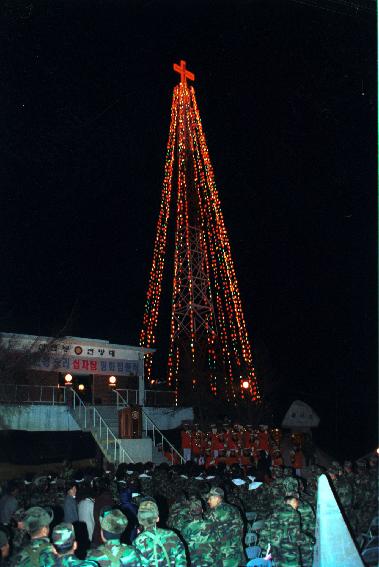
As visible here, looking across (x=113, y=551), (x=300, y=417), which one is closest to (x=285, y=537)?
(x=113, y=551)

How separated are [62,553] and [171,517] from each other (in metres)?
2.83

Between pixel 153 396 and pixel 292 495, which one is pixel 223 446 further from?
pixel 292 495

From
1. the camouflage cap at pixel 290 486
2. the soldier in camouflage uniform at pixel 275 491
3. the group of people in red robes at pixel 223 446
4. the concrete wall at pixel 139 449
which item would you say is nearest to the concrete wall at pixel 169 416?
the group of people in red robes at pixel 223 446

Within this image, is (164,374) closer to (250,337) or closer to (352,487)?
(250,337)

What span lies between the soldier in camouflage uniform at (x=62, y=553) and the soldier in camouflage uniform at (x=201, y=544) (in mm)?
1780

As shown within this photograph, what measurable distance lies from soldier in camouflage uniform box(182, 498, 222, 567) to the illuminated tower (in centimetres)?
2547

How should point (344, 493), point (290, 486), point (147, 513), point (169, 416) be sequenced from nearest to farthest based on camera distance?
point (147, 513), point (290, 486), point (344, 493), point (169, 416)

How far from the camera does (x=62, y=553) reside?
503cm

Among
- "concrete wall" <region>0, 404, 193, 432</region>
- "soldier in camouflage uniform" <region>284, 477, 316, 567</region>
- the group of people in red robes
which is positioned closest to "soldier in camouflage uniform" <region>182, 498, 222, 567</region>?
"soldier in camouflage uniform" <region>284, 477, 316, 567</region>

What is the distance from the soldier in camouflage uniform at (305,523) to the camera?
7258mm

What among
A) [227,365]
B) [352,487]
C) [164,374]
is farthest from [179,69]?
[352,487]

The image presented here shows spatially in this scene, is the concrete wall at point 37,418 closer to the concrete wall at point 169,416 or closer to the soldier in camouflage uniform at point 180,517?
the concrete wall at point 169,416

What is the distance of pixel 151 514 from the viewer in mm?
5703

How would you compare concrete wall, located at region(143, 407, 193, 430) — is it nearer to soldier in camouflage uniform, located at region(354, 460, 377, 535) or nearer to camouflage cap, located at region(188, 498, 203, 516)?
soldier in camouflage uniform, located at region(354, 460, 377, 535)
